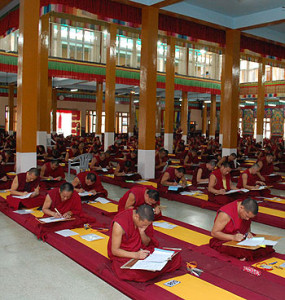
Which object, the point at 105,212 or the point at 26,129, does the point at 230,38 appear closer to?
the point at 26,129

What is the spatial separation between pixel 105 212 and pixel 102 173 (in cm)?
538

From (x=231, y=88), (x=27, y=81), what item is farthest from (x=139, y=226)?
(x=231, y=88)

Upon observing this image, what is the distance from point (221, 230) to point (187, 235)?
1181 millimetres

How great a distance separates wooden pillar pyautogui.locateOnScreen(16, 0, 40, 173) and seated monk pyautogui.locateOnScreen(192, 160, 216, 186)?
4.16 meters

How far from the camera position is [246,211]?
16.0 feet

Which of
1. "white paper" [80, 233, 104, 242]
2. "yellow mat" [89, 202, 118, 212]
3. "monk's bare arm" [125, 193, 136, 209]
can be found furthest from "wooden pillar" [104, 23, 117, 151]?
"white paper" [80, 233, 104, 242]

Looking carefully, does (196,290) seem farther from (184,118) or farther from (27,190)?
(184,118)

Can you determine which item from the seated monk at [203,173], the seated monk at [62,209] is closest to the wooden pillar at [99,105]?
the seated monk at [203,173]

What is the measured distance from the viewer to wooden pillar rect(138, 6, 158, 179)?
37.0 ft

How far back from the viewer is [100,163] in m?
12.9

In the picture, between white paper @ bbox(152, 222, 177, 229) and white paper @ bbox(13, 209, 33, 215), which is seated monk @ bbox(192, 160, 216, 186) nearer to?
white paper @ bbox(152, 222, 177, 229)

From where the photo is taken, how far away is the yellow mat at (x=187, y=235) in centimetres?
598

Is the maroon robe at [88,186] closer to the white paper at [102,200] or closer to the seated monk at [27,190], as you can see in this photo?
the white paper at [102,200]

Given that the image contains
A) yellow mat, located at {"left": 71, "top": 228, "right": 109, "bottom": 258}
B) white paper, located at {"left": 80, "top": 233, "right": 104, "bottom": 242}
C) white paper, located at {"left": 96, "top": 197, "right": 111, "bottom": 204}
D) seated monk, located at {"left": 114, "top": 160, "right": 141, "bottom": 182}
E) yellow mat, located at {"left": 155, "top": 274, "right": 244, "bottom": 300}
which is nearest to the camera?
yellow mat, located at {"left": 155, "top": 274, "right": 244, "bottom": 300}
